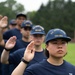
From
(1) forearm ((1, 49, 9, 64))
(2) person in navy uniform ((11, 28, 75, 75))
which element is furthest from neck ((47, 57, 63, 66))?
(1) forearm ((1, 49, 9, 64))

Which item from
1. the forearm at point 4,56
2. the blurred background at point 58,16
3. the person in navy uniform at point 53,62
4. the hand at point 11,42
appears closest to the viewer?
the person in navy uniform at point 53,62

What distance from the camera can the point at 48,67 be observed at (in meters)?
3.77

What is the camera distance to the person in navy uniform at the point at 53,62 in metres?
3.76

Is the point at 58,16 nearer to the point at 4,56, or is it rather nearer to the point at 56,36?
the point at 4,56

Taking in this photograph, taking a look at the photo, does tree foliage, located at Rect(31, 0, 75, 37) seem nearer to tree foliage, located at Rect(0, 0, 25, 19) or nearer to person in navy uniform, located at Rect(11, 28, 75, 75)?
tree foliage, located at Rect(0, 0, 25, 19)

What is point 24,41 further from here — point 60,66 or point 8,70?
point 60,66

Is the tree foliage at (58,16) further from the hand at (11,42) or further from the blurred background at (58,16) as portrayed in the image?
the hand at (11,42)

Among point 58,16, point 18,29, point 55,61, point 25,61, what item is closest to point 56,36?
point 55,61

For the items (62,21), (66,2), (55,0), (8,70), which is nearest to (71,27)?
(62,21)

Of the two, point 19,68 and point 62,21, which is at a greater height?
point 19,68

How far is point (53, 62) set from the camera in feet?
12.5

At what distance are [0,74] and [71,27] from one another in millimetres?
62039

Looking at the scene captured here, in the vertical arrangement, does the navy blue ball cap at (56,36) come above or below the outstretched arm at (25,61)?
above

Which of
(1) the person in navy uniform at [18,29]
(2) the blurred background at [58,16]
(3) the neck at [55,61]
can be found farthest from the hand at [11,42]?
(2) the blurred background at [58,16]
